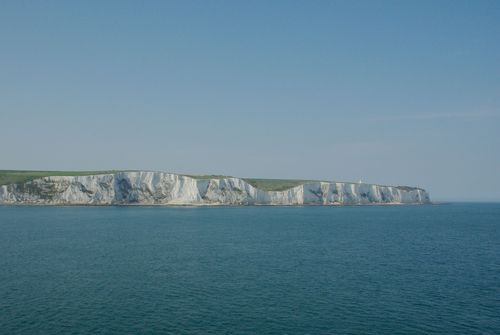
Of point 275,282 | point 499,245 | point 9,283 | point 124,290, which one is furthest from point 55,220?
point 499,245

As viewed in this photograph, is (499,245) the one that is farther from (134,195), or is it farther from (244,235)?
(134,195)

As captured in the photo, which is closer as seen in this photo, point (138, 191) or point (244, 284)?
point (244, 284)

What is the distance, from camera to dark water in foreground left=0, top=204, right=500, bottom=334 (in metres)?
29.5

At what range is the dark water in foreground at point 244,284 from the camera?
1161 inches

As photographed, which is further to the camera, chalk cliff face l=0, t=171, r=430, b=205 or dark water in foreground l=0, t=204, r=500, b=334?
chalk cliff face l=0, t=171, r=430, b=205

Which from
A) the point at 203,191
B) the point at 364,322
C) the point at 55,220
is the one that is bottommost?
the point at 364,322

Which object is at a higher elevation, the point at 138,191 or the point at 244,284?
the point at 138,191

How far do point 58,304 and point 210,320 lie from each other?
13052mm

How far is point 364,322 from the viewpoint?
30.0 meters

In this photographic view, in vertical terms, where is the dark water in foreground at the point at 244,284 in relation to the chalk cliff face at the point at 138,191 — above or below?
below

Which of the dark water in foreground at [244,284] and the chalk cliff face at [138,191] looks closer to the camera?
the dark water in foreground at [244,284]

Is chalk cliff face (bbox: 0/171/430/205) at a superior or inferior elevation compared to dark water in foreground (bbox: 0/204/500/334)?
superior

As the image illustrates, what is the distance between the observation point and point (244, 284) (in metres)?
39.2

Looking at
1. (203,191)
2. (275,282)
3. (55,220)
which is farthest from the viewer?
(203,191)
